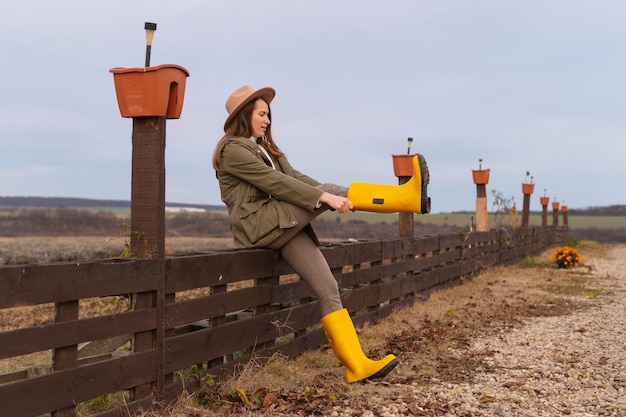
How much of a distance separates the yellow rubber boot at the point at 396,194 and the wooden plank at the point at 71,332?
1.59 m

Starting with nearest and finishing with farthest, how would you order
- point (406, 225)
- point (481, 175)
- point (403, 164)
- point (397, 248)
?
point (397, 248) → point (403, 164) → point (406, 225) → point (481, 175)

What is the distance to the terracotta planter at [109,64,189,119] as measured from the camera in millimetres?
3955

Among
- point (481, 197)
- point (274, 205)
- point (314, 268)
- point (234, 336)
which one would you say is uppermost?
point (481, 197)

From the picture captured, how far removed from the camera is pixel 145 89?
396 centimetres

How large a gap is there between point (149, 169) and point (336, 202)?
1242mm

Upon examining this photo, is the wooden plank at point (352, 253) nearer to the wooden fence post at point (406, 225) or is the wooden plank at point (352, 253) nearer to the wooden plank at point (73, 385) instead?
the wooden fence post at point (406, 225)

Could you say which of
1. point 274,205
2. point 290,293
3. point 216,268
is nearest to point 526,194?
point 290,293

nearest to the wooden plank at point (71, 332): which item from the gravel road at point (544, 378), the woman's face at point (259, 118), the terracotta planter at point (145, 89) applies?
the terracotta planter at point (145, 89)

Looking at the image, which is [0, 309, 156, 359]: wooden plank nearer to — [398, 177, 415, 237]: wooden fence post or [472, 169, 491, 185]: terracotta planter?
[398, 177, 415, 237]: wooden fence post

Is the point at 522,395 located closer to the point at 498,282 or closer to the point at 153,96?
the point at 153,96

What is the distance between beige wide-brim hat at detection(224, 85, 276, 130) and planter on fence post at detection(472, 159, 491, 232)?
1144cm

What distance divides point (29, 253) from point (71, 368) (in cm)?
1599

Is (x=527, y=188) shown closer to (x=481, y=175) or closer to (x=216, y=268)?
(x=481, y=175)

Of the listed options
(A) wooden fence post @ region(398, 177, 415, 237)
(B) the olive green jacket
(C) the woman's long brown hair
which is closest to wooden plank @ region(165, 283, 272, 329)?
(B) the olive green jacket
